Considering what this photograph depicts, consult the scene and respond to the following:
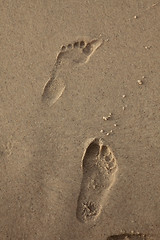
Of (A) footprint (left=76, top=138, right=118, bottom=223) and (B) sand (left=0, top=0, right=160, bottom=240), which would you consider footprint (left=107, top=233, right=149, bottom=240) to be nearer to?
(B) sand (left=0, top=0, right=160, bottom=240)

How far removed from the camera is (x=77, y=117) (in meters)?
1.89

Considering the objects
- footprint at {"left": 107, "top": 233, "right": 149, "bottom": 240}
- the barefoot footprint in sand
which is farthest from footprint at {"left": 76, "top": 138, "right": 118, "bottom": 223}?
the barefoot footprint in sand

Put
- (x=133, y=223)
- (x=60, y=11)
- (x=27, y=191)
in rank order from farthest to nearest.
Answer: (x=60, y=11) < (x=27, y=191) < (x=133, y=223)

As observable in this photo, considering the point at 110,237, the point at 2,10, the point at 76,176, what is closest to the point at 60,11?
the point at 2,10

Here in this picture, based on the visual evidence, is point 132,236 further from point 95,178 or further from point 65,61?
point 65,61

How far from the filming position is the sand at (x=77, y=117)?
1.78 m

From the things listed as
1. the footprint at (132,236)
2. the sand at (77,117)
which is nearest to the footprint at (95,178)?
the sand at (77,117)

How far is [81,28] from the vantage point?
197 cm

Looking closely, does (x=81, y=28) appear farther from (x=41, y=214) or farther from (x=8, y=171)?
(x=41, y=214)

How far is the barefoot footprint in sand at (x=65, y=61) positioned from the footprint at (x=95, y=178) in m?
0.37

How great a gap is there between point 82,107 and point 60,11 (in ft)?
2.04

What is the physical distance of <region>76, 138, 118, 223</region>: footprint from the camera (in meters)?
1.79

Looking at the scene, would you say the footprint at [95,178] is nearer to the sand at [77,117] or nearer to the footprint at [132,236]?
the sand at [77,117]

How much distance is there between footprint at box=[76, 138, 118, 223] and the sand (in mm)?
11
